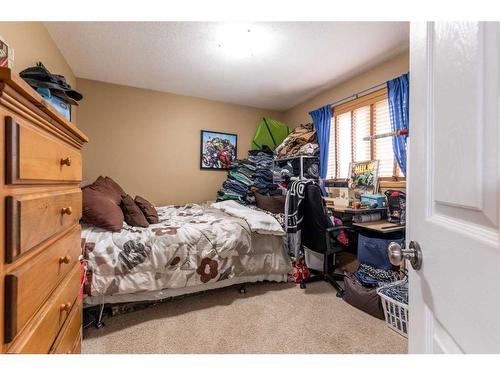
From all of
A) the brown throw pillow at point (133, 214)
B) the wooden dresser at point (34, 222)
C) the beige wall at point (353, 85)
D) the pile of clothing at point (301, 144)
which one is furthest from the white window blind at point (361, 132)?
the wooden dresser at point (34, 222)

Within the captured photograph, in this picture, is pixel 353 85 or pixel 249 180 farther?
pixel 249 180

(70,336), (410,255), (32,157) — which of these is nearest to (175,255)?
(70,336)

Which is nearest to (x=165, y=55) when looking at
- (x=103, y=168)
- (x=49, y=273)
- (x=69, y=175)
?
(x=103, y=168)

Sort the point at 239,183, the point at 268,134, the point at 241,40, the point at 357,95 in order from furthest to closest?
1. the point at 268,134
2. the point at 239,183
3. the point at 357,95
4. the point at 241,40

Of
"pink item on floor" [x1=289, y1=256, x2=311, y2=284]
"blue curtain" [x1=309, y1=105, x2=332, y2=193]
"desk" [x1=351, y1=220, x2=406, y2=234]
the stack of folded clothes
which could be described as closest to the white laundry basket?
"desk" [x1=351, y1=220, x2=406, y2=234]

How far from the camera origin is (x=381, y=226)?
6.63ft

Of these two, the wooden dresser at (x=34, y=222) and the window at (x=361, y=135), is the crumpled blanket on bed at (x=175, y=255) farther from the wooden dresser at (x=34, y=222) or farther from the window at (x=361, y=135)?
the window at (x=361, y=135)

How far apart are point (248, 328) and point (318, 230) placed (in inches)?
41.3

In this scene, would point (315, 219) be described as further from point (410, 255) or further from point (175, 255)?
point (410, 255)

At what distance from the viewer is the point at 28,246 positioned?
0.52 metres

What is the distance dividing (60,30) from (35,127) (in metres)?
2.27

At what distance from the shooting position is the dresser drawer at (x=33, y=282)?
0.46 m

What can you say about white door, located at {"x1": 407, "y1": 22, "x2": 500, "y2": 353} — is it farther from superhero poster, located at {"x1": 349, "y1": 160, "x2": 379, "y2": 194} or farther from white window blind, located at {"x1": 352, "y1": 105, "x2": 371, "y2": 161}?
white window blind, located at {"x1": 352, "y1": 105, "x2": 371, "y2": 161}

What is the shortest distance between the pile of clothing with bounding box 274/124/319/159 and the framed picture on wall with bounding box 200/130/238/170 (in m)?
0.84
